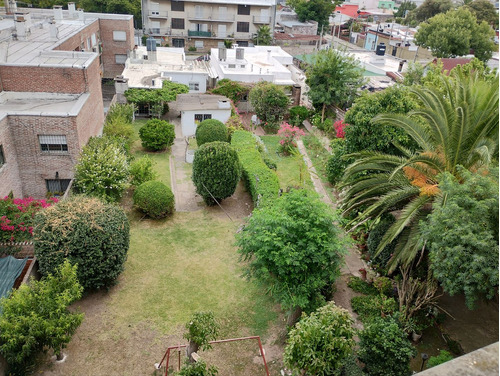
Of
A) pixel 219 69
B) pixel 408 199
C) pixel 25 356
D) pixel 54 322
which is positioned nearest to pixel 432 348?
pixel 408 199

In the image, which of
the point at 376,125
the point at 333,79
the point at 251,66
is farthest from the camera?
the point at 251,66

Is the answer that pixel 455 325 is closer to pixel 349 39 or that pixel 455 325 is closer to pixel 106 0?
pixel 106 0

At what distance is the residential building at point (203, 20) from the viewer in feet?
188

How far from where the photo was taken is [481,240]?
9.07m

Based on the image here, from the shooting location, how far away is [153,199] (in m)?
18.2

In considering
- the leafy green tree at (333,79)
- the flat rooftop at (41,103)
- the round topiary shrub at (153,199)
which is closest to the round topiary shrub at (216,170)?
the round topiary shrub at (153,199)

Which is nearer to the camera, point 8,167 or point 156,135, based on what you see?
point 8,167

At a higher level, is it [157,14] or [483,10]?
[483,10]

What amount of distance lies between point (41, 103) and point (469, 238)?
1887 cm

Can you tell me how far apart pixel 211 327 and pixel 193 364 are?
101 cm

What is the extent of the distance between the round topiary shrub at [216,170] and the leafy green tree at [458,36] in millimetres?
38336

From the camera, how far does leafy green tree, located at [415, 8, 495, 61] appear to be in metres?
45.8

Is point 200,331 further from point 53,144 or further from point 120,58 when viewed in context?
point 120,58

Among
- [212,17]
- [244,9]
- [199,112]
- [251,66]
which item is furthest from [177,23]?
[199,112]
